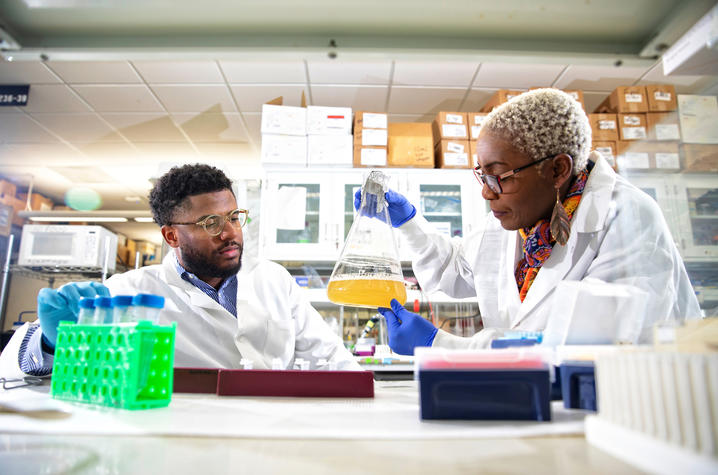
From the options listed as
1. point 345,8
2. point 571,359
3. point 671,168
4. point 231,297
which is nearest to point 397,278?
point 571,359

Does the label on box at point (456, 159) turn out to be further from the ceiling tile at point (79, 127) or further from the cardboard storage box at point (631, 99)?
the ceiling tile at point (79, 127)

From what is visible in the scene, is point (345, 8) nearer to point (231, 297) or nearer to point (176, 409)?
point (231, 297)

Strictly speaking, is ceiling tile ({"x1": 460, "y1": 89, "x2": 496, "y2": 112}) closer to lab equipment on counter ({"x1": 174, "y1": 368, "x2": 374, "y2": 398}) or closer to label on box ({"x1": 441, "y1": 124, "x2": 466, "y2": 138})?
label on box ({"x1": 441, "y1": 124, "x2": 466, "y2": 138})

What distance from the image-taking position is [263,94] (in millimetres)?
3340

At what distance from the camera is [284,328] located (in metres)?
1.61

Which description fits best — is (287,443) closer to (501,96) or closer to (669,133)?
(501,96)

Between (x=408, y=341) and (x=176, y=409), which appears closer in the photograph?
(x=176, y=409)

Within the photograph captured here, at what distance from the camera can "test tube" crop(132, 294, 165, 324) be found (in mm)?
663

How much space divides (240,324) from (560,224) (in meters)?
1.08

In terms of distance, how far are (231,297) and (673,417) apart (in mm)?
1495

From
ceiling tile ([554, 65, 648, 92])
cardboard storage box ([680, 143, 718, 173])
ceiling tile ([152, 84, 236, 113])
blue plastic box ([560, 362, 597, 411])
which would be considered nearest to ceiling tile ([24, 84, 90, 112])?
ceiling tile ([152, 84, 236, 113])

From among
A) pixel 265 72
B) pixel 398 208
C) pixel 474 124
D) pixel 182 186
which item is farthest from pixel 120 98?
pixel 398 208

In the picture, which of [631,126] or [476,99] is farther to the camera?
[476,99]

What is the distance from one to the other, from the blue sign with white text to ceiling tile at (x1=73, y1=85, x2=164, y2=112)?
0.40 meters
